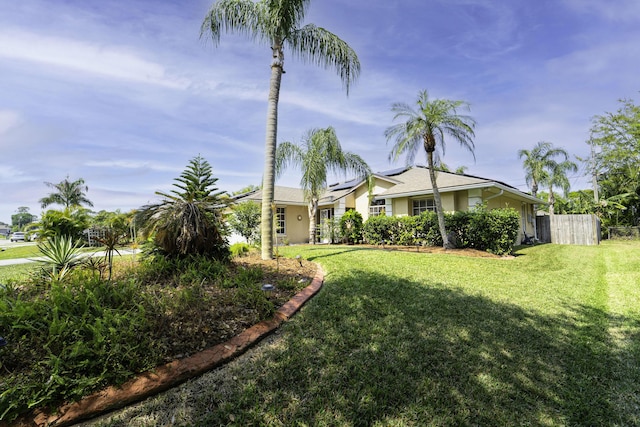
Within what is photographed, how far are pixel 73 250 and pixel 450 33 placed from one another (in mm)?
11806

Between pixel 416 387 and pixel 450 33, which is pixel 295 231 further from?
pixel 416 387

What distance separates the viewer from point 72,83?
6629mm

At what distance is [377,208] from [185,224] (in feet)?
43.1

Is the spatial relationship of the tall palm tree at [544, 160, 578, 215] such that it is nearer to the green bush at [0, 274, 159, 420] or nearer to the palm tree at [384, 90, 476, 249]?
the palm tree at [384, 90, 476, 249]

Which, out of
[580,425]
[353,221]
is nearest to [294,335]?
[580,425]

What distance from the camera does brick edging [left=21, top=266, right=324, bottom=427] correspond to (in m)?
2.19

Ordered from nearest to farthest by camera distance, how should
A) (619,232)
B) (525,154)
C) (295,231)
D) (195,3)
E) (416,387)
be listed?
(416,387) < (195,3) < (295,231) < (619,232) < (525,154)

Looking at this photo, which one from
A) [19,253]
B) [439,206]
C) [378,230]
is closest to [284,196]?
[378,230]

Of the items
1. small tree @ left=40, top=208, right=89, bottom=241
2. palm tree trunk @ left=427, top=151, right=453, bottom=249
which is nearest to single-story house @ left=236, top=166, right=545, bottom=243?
palm tree trunk @ left=427, top=151, right=453, bottom=249

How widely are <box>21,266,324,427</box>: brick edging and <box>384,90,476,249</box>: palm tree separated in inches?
398

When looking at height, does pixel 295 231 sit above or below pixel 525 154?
below

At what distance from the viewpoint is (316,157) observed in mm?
14508

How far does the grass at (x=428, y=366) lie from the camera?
2.46m

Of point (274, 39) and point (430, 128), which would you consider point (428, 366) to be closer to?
point (274, 39)
